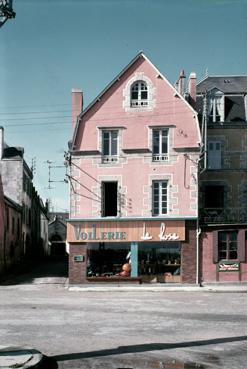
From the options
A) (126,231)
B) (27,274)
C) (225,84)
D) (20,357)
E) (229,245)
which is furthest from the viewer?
(225,84)

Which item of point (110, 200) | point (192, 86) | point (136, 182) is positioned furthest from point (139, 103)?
point (110, 200)

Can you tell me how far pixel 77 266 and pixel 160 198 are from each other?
6.75 m

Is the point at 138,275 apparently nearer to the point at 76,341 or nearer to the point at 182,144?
the point at 182,144

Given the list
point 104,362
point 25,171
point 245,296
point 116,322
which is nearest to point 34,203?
point 25,171

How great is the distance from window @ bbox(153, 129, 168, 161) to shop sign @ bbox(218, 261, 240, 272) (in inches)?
293

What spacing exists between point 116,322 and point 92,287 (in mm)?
14740

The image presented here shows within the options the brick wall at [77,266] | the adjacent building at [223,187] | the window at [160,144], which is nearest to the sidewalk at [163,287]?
the brick wall at [77,266]

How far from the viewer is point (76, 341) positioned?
14.1m

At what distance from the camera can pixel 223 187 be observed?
118ft

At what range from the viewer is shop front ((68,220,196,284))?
3234 centimetres

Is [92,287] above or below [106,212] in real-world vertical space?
below

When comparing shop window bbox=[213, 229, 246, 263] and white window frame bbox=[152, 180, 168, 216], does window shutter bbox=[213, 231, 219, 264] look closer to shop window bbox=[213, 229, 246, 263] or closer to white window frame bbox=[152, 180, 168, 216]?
shop window bbox=[213, 229, 246, 263]

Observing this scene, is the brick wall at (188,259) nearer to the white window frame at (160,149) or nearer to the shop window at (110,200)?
the white window frame at (160,149)

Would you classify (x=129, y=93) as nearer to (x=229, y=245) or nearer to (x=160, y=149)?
(x=160, y=149)
